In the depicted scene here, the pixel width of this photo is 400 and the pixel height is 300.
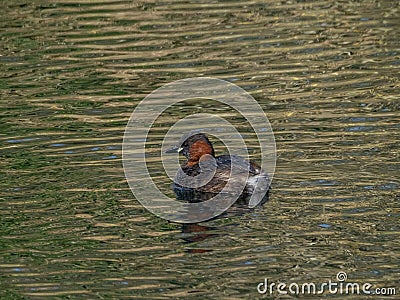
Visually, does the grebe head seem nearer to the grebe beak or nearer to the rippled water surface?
the grebe beak

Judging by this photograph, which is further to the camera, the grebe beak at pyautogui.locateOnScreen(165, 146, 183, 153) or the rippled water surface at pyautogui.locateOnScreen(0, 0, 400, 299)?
the grebe beak at pyautogui.locateOnScreen(165, 146, 183, 153)

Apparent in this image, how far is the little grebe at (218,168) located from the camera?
8.87 meters

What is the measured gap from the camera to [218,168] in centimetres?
927

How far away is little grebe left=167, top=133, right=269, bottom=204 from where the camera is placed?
8867 millimetres

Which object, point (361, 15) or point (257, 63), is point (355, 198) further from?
point (361, 15)

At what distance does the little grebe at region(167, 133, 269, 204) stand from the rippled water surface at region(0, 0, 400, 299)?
0.22 m

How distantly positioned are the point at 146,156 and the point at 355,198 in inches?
97.2

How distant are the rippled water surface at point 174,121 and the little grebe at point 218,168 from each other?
219mm

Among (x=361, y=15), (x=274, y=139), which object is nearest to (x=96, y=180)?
(x=274, y=139)

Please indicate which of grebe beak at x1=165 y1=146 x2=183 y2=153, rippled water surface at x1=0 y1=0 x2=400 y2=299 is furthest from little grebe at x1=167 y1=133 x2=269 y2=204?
rippled water surface at x1=0 y1=0 x2=400 y2=299

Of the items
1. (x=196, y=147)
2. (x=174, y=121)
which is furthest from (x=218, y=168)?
(x=174, y=121)

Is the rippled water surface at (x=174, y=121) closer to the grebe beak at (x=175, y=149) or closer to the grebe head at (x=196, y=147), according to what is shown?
the grebe beak at (x=175, y=149)

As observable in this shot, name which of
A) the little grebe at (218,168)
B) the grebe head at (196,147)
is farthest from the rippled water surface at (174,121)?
the grebe head at (196,147)

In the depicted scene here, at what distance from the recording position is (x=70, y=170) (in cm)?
950
